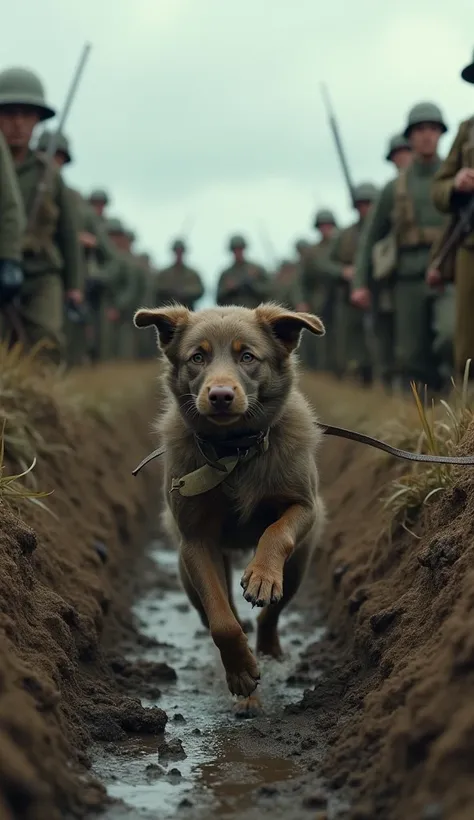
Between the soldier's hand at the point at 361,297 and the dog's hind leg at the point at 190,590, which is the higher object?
the soldier's hand at the point at 361,297

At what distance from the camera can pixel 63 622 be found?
4918 mm

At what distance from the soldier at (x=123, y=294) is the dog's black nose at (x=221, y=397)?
869 inches

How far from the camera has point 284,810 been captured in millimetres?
3557

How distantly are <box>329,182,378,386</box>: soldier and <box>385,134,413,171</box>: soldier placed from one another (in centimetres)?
63

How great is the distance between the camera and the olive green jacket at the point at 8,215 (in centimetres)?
875

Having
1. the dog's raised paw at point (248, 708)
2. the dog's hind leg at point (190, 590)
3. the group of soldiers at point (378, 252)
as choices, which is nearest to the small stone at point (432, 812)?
the dog's raised paw at point (248, 708)

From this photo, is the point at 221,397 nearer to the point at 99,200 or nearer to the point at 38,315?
the point at 38,315

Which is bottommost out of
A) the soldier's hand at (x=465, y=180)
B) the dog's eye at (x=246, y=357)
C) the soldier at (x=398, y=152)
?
the dog's eye at (x=246, y=357)

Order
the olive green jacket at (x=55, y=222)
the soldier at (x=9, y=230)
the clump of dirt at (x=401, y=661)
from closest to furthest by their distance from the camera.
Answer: the clump of dirt at (x=401, y=661) < the soldier at (x=9, y=230) < the olive green jacket at (x=55, y=222)

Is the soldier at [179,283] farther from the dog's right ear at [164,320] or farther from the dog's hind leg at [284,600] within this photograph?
the dog's right ear at [164,320]

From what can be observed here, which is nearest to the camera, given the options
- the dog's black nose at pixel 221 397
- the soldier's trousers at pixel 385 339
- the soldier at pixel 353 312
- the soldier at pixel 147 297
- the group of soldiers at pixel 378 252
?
the dog's black nose at pixel 221 397

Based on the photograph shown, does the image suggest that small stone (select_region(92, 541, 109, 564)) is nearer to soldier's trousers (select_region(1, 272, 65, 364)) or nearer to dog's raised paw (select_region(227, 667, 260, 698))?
dog's raised paw (select_region(227, 667, 260, 698))

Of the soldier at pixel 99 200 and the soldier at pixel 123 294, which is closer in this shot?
the soldier at pixel 99 200

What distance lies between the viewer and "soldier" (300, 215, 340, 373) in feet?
68.6
